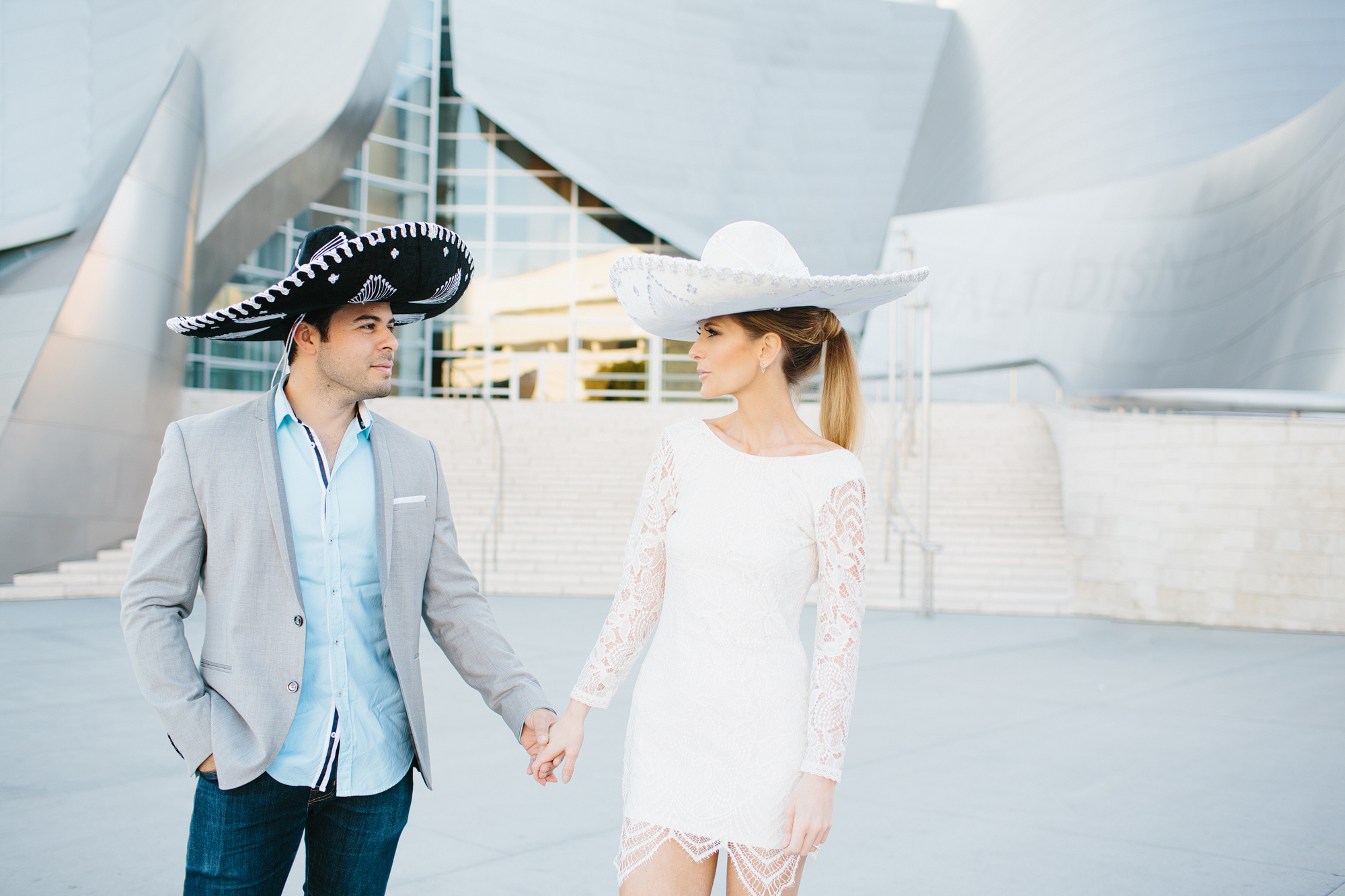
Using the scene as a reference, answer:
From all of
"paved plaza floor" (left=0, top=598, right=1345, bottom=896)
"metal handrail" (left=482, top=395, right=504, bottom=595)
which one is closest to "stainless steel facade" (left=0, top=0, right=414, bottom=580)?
"metal handrail" (left=482, top=395, right=504, bottom=595)

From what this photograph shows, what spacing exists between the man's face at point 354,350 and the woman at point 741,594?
51 cm

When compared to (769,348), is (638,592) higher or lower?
lower

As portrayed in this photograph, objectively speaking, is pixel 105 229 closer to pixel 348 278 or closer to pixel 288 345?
pixel 288 345

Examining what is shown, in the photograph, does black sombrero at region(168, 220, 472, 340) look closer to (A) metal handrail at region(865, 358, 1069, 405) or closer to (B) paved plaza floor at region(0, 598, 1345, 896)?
(B) paved plaza floor at region(0, 598, 1345, 896)

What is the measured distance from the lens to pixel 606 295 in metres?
28.4

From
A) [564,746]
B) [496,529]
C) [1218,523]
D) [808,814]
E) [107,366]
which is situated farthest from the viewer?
[496,529]

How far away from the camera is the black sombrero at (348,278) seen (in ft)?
6.15

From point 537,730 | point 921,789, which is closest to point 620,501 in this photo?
point 921,789

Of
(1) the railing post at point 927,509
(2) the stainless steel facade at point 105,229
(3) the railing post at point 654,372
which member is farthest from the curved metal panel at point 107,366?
(3) the railing post at point 654,372

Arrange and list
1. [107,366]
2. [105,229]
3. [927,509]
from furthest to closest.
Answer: [105,229] < [107,366] < [927,509]

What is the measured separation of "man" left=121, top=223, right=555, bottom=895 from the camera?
1.80 m

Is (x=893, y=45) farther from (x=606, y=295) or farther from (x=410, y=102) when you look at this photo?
(x=410, y=102)

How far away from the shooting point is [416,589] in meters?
2.05

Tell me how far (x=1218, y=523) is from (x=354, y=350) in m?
10.6
